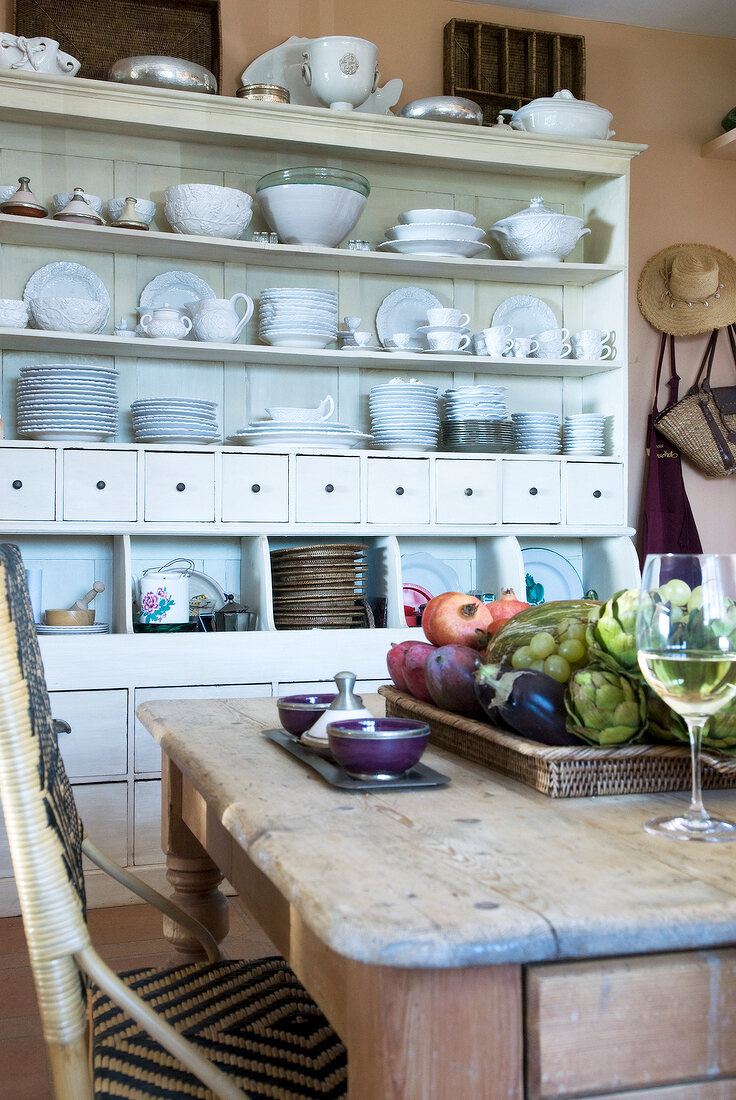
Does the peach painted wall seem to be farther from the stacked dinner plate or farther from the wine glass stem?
the wine glass stem

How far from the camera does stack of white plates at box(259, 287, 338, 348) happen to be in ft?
9.93

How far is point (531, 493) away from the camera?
10.5 feet

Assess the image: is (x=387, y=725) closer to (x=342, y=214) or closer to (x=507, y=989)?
(x=507, y=989)

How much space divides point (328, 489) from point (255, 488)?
21 centimetres

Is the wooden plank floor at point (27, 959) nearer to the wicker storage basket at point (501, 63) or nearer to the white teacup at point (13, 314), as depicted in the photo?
the white teacup at point (13, 314)

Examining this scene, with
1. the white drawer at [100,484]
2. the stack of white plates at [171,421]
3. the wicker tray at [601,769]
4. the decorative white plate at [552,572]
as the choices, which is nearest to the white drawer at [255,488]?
the stack of white plates at [171,421]

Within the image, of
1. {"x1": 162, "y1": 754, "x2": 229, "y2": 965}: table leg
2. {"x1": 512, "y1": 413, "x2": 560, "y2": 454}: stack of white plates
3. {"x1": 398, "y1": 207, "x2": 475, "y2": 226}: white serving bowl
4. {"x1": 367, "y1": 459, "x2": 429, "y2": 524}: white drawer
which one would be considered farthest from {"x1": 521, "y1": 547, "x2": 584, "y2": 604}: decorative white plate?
{"x1": 162, "y1": 754, "x2": 229, "y2": 965}: table leg

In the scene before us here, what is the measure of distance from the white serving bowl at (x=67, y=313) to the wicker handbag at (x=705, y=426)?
74.6 inches

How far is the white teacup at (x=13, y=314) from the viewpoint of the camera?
111 inches

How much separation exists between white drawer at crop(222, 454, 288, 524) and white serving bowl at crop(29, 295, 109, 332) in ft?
1.66

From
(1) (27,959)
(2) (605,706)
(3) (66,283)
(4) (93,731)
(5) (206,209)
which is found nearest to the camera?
(2) (605,706)

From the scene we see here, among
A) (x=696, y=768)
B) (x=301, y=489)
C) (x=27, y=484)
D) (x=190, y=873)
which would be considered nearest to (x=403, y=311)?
(x=301, y=489)

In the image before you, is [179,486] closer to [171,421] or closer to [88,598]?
[171,421]

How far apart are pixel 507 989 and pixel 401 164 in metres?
3.08
